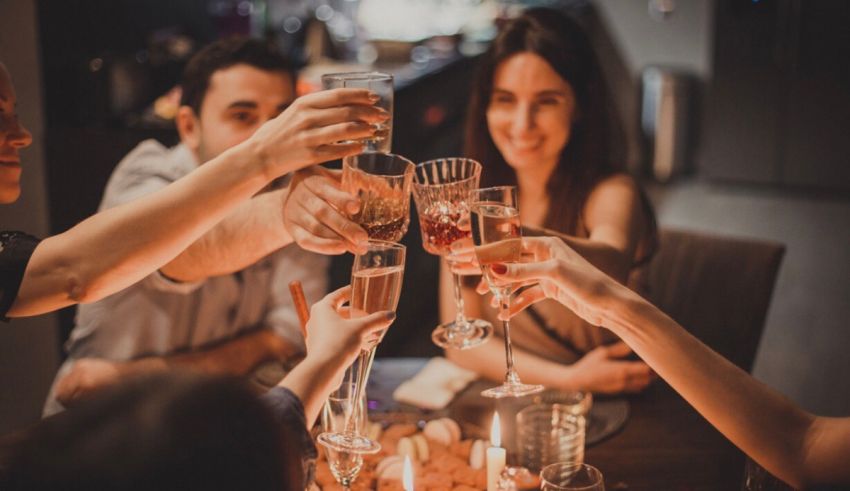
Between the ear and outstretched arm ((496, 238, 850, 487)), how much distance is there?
4.95ft

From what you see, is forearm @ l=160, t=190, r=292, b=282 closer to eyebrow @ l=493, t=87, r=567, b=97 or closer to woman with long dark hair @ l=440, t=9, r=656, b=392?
woman with long dark hair @ l=440, t=9, r=656, b=392

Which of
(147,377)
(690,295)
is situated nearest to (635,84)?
(690,295)

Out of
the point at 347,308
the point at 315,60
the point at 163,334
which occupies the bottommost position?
the point at 163,334

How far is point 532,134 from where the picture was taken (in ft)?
7.04

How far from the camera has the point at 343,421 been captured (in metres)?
1.32

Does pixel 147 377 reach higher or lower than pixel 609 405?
higher

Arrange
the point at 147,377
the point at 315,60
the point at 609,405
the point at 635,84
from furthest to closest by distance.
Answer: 1. the point at 635,84
2. the point at 315,60
3. the point at 609,405
4. the point at 147,377

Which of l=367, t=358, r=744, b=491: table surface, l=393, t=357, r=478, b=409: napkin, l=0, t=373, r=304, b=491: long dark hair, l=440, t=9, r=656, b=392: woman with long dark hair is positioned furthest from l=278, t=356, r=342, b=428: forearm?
l=440, t=9, r=656, b=392: woman with long dark hair

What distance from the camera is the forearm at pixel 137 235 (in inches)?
51.4

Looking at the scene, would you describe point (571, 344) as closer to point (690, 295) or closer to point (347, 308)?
point (690, 295)

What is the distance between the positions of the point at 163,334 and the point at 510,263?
1.44 m

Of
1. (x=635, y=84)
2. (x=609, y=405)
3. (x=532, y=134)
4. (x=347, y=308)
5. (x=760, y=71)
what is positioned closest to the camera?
(x=347, y=308)

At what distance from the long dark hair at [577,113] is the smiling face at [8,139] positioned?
125 centimetres

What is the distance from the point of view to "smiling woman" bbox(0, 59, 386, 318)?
4.29 feet
